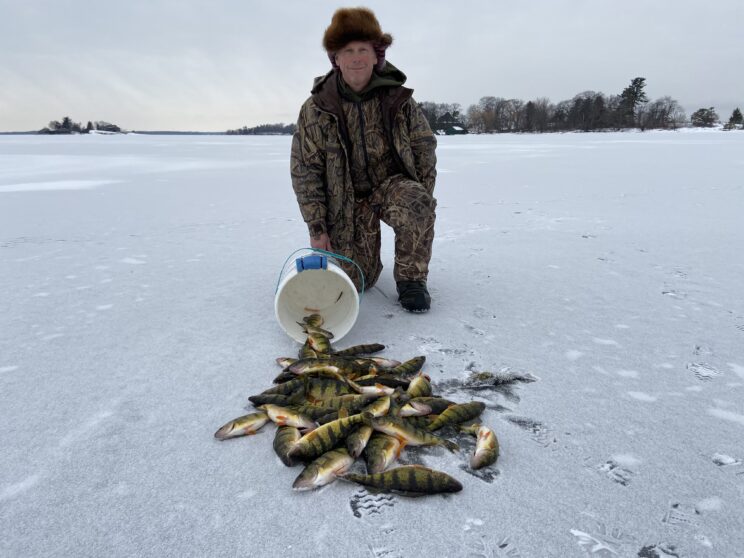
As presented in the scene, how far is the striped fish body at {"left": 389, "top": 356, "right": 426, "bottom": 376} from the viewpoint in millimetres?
2291

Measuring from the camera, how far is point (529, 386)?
2.24 metres

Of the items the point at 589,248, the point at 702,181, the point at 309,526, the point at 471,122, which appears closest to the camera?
the point at 309,526

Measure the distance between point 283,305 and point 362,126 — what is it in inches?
52.4

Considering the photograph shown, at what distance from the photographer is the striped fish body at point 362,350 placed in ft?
8.28

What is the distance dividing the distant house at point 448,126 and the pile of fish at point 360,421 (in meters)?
66.2

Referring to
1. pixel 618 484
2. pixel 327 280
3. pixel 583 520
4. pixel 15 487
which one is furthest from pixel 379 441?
pixel 327 280

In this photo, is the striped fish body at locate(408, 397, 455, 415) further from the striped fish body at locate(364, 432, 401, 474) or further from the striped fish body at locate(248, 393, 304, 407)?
the striped fish body at locate(248, 393, 304, 407)

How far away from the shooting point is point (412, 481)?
1.52 meters

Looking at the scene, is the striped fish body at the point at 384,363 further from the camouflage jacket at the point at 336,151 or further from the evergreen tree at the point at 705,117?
the evergreen tree at the point at 705,117

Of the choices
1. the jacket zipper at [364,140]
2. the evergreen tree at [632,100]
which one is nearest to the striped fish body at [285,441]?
the jacket zipper at [364,140]

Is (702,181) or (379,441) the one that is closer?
(379,441)

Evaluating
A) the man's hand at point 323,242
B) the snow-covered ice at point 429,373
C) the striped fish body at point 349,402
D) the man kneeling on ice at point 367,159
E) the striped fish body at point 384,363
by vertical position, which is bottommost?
the snow-covered ice at point 429,373

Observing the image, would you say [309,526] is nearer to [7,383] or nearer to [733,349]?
[7,383]

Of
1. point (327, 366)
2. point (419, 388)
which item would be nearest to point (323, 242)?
point (327, 366)
